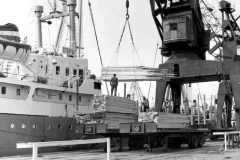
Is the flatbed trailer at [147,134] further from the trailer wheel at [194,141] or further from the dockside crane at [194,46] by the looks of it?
the dockside crane at [194,46]

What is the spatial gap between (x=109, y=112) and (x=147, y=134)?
2221 millimetres

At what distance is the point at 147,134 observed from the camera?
16734 millimetres

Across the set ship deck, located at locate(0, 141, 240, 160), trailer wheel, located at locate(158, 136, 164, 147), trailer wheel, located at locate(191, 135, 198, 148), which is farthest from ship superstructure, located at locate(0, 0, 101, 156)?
trailer wheel, located at locate(191, 135, 198, 148)

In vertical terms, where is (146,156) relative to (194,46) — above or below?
below

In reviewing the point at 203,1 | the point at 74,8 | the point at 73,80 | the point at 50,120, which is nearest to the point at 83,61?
the point at 73,80

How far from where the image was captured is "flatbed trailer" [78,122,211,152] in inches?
632

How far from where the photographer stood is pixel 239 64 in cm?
2378

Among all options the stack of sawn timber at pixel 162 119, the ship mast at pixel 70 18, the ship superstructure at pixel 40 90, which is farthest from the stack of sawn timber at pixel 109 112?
the ship mast at pixel 70 18

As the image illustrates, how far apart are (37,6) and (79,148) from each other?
12.3 m

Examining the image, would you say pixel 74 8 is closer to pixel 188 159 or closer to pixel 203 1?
pixel 203 1

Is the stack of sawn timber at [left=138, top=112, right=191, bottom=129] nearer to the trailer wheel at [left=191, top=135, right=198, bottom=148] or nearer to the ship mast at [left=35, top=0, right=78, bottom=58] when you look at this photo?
the trailer wheel at [left=191, top=135, right=198, bottom=148]

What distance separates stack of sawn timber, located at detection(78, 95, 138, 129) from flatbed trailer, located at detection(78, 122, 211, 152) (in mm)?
416

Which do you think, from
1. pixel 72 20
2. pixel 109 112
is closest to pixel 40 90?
pixel 109 112

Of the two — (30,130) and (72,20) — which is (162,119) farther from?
(72,20)
